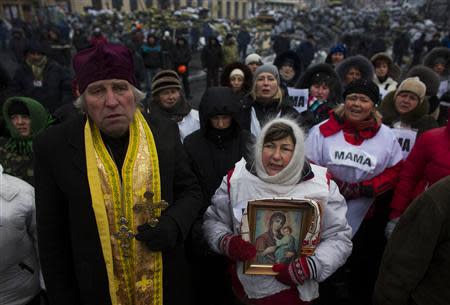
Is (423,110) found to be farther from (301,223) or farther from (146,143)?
(146,143)

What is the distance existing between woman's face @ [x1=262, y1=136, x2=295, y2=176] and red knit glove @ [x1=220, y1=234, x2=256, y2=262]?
0.41 meters

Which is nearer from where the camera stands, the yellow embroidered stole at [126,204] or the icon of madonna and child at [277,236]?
the yellow embroidered stole at [126,204]

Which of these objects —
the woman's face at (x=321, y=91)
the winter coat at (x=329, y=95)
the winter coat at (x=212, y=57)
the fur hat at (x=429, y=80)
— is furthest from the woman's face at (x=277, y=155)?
the winter coat at (x=212, y=57)

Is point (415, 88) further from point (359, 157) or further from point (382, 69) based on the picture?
point (382, 69)

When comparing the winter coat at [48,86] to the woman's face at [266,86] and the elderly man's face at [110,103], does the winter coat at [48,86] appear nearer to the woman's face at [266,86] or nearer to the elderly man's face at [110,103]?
the woman's face at [266,86]

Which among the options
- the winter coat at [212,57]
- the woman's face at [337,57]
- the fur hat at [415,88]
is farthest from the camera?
the winter coat at [212,57]

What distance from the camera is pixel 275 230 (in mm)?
1853

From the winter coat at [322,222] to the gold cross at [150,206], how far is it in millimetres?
507

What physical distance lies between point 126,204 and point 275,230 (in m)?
0.83

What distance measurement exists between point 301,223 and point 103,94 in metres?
1.22

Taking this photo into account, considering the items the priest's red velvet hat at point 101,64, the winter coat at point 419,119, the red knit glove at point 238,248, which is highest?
the priest's red velvet hat at point 101,64

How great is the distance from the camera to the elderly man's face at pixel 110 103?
4.74ft

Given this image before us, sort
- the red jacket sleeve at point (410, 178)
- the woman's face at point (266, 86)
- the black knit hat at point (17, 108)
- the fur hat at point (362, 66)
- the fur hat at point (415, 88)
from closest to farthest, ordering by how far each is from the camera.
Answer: the red jacket sleeve at point (410, 178), the black knit hat at point (17, 108), the fur hat at point (415, 88), the woman's face at point (266, 86), the fur hat at point (362, 66)

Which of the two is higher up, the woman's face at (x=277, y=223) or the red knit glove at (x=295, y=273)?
the woman's face at (x=277, y=223)
